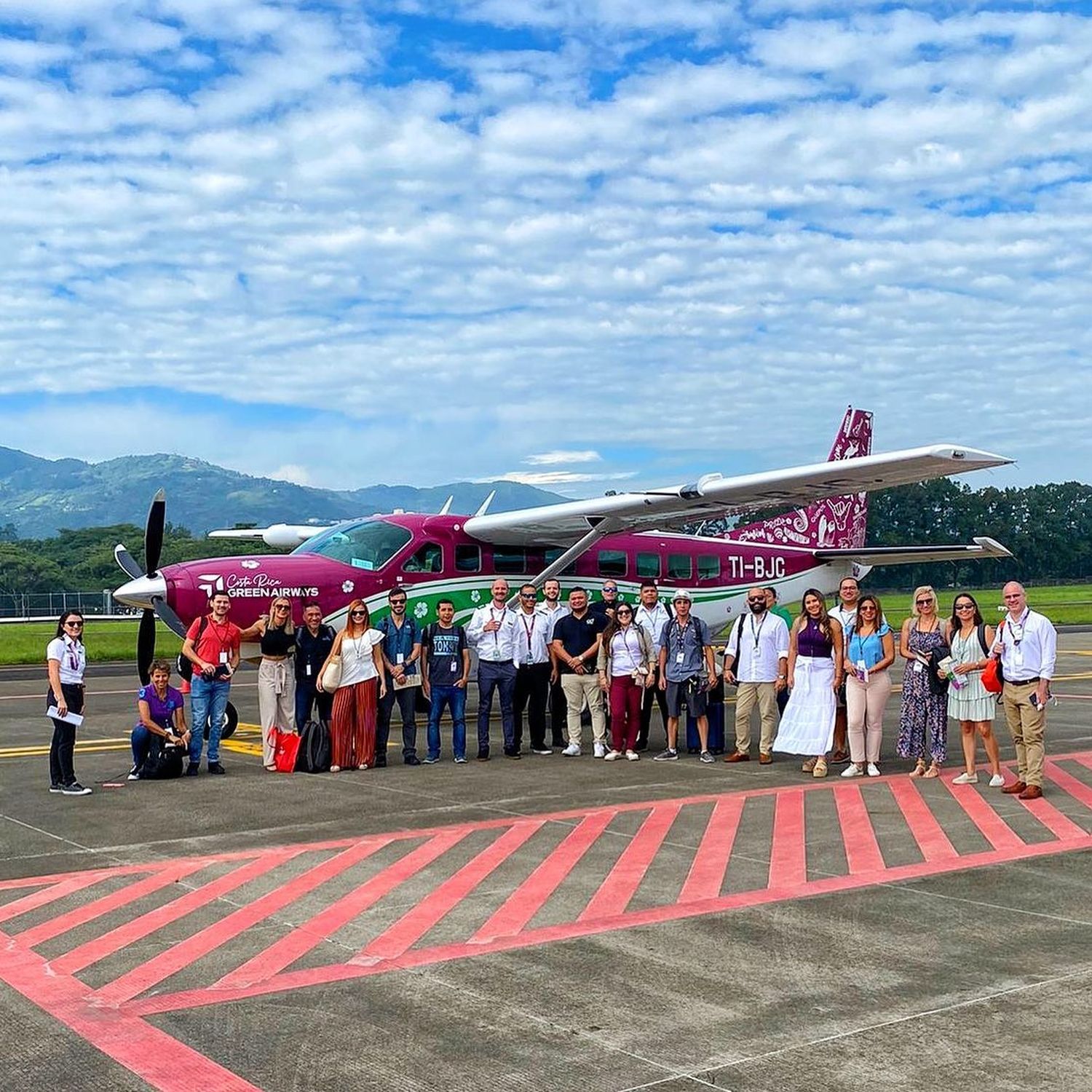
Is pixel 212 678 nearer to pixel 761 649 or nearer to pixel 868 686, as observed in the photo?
pixel 761 649

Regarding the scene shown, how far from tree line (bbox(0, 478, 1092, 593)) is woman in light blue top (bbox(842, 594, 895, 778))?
70386mm

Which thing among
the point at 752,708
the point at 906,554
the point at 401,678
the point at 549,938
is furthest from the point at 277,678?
the point at 906,554

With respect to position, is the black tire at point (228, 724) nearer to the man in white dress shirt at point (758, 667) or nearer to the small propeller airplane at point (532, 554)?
the small propeller airplane at point (532, 554)

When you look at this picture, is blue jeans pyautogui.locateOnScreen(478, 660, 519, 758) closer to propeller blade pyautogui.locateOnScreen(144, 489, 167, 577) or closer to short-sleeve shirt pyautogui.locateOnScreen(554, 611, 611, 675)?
short-sleeve shirt pyautogui.locateOnScreen(554, 611, 611, 675)

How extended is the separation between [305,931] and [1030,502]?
107 metres

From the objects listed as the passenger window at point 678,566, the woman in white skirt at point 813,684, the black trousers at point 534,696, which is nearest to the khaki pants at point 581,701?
the black trousers at point 534,696

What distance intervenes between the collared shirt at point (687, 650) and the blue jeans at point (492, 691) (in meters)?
1.75

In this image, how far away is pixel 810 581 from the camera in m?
22.2

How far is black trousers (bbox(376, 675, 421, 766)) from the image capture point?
12.7 m

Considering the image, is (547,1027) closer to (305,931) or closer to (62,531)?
(305,931)

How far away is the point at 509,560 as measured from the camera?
17781mm

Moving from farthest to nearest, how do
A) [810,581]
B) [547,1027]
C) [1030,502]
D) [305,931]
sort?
1. [1030,502]
2. [810,581]
3. [305,931]
4. [547,1027]

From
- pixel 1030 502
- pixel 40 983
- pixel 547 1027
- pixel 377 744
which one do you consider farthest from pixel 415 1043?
pixel 1030 502

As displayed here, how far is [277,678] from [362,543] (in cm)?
420
